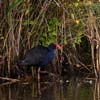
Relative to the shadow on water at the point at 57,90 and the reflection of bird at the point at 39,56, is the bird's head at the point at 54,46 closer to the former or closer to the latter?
the reflection of bird at the point at 39,56

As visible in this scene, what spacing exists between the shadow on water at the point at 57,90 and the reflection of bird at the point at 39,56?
49 centimetres

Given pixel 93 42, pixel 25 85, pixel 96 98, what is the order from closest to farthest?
pixel 96 98 → pixel 25 85 → pixel 93 42

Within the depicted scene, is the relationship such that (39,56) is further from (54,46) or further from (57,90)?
(57,90)

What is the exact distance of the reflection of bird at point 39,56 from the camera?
1105 centimetres

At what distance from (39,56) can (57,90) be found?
57.2 inches

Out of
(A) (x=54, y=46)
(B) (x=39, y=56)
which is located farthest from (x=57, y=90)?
(A) (x=54, y=46)

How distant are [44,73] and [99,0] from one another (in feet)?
6.97

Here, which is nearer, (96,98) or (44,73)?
(96,98)

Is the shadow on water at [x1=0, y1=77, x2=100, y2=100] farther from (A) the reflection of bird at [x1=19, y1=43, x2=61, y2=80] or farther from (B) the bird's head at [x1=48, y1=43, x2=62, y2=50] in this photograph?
(B) the bird's head at [x1=48, y1=43, x2=62, y2=50]

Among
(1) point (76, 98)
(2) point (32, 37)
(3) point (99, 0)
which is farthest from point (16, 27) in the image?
(1) point (76, 98)

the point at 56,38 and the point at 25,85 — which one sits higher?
the point at 56,38

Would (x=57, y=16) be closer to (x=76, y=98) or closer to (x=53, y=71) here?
(x=53, y=71)

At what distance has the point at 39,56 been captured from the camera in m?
11.3

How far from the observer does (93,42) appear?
11.4 meters
